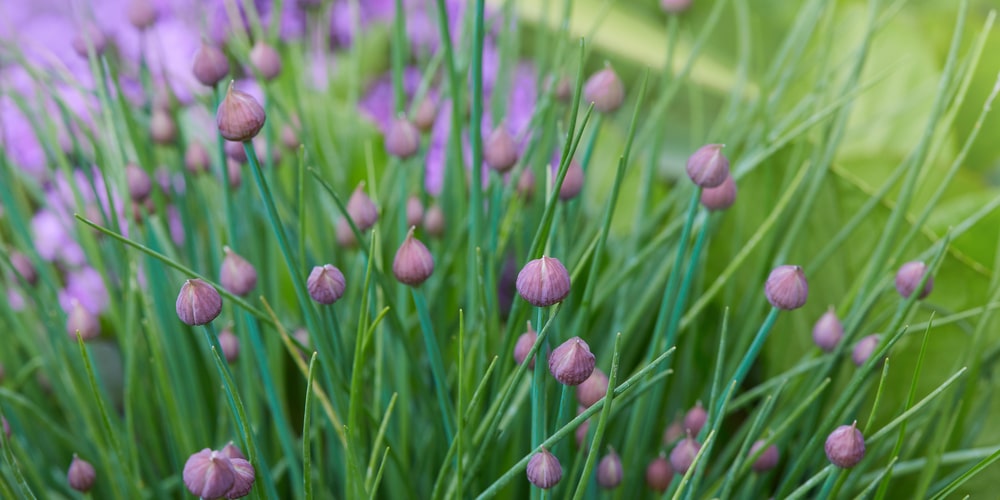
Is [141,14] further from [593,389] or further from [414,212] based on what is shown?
[593,389]

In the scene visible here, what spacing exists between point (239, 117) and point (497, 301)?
0.18 metres

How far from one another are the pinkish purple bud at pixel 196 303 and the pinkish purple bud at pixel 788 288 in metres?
0.22

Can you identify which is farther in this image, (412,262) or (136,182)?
(136,182)

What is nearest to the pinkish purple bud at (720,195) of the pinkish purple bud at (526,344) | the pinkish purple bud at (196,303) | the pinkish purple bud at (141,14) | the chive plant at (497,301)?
the chive plant at (497,301)

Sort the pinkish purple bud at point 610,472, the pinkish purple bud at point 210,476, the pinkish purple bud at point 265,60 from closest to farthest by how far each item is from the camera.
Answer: the pinkish purple bud at point 210,476, the pinkish purple bud at point 610,472, the pinkish purple bud at point 265,60

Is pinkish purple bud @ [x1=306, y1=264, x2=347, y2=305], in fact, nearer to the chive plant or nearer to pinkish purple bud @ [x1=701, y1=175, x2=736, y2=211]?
the chive plant

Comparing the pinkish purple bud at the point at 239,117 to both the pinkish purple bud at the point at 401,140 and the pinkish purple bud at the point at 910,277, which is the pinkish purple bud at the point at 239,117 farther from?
the pinkish purple bud at the point at 910,277

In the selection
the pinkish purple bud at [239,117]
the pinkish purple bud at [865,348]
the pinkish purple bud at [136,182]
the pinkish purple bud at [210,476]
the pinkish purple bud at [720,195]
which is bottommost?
the pinkish purple bud at [865,348]

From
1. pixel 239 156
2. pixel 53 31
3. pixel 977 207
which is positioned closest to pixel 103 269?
pixel 239 156

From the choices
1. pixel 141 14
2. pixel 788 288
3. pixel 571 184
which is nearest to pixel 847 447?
pixel 788 288

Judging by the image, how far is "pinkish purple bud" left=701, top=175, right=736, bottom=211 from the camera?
406 millimetres

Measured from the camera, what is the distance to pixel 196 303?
316 millimetres

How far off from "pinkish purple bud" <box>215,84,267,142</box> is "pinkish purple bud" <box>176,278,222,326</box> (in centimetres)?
5

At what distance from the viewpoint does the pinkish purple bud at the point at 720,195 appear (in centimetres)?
41
